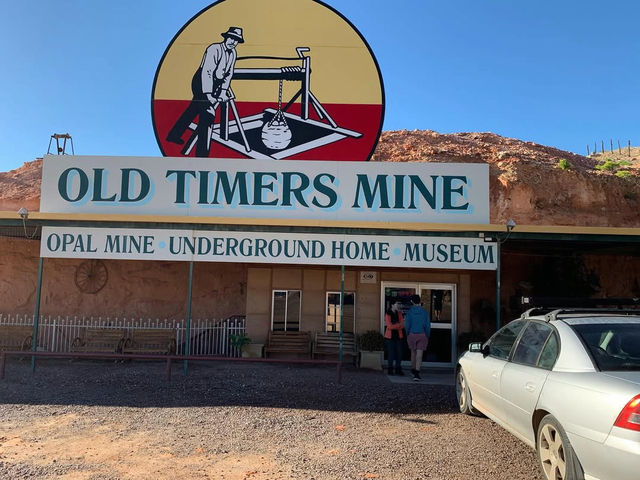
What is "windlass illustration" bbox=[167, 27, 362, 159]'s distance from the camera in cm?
1376

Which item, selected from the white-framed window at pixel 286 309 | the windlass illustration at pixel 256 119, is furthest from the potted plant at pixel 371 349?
the windlass illustration at pixel 256 119

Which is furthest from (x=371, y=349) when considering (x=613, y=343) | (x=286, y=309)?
(x=613, y=343)

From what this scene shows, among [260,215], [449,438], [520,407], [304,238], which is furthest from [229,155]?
[520,407]

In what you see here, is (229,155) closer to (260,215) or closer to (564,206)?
(260,215)

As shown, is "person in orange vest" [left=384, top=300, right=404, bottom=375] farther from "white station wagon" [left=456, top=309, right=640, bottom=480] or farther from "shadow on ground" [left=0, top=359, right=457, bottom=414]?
"white station wagon" [left=456, top=309, right=640, bottom=480]

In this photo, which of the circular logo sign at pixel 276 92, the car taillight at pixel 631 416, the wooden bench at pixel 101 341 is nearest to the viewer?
the car taillight at pixel 631 416

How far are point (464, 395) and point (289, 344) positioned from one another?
6084mm

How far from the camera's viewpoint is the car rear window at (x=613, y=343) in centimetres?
421

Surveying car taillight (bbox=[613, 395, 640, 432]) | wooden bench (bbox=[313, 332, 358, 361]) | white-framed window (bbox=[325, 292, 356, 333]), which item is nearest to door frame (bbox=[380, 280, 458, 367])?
white-framed window (bbox=[325, 292, 356, 333])

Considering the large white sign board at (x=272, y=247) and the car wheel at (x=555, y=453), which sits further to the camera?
the large white sign board at (x=272, y=247)

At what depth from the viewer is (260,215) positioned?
10.5m

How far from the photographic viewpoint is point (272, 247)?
10070 millimetres

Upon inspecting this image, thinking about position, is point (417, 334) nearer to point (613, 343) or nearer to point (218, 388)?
point (218, 388)

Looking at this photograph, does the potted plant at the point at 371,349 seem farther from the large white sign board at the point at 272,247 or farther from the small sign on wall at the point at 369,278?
the large white sign board at the point at 272,247
